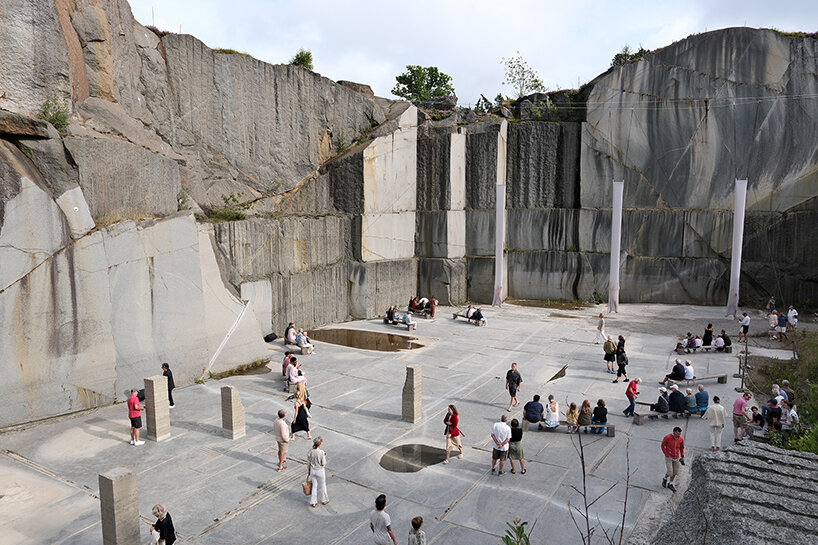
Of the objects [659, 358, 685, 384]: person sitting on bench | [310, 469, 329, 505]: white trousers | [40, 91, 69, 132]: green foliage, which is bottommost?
[310, 469, 329, 505]: white trousers

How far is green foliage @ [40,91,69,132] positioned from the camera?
45.4 ft

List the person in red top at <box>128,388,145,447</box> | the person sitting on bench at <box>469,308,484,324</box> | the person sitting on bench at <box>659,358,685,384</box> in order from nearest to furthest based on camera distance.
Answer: the person in red top at <box>128,388,145,447</box> < the person sitting on bench at <box>659,358,685,384</box> < the person sitting on bench at <box>469,308,484,324</box>

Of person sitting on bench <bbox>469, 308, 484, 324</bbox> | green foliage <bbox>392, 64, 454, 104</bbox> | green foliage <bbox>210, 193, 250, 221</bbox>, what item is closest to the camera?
green foliage <bbox>210, 193, 250, 221</bbox>

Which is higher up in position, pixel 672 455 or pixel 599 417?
pixel 672 455

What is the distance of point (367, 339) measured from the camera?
2148cm

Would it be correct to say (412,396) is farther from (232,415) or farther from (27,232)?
(27,232)

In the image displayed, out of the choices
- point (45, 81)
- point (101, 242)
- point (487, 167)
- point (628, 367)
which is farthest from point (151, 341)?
point (487, 167)

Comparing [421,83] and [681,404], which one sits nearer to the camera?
[681,404]

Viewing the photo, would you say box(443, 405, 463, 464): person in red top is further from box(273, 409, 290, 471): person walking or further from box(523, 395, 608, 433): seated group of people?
box(273, 409, 290, 471): person walking

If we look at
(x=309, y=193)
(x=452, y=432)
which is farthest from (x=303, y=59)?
(x=452, y=432)

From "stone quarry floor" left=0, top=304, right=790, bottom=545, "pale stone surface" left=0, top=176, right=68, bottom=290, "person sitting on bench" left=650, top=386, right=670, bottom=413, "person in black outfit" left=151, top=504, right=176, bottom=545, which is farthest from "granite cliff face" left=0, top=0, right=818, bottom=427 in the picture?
"person sitting on bench" left=650, top=386, right=670, bottom=413

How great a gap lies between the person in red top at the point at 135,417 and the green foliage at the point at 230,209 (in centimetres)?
865

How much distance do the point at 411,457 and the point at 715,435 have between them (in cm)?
615

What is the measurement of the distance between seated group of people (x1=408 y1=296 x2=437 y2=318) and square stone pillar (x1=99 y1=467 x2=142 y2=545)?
694 inches
